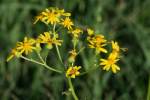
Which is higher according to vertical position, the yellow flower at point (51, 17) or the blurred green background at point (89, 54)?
the blurred green background at point (89, 54)

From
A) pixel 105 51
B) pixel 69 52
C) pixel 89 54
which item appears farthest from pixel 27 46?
pixel 89 54

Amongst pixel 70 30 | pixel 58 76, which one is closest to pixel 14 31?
pixel 58 76

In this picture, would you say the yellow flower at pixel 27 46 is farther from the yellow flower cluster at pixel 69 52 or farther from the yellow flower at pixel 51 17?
the yellow flower at pixel 51 17

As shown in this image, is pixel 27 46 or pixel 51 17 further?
pixel 51 17

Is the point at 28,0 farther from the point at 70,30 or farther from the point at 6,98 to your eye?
the point at 70,30

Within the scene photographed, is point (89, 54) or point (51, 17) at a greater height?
point (89, 54)

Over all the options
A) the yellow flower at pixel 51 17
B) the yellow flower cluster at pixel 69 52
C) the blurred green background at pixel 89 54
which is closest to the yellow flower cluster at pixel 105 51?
the yellow flower cluster at pixel 69 52

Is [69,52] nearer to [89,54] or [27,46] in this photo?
[27,46]

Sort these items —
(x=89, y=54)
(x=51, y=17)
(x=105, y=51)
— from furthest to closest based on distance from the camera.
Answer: (x=89, y=54), (x=51, y=17), (x=105, y=51)

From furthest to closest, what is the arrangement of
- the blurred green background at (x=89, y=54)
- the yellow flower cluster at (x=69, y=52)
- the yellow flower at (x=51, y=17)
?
the blurred green background at (x=89, y=54) < the yellow flower at (x=51, y=17) < the yellow flower cluster at (x=69, y=52)
